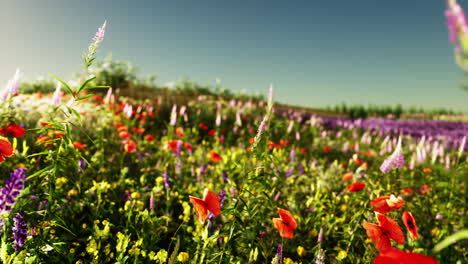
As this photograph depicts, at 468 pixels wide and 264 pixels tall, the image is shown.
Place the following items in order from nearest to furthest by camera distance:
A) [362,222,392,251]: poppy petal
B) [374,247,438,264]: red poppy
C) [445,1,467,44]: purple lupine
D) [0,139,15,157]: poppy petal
Answer: [445,1,467,44]: purple lupine, [374,247,438,264]: red poppy, [362,222,392,251]: poppy petal, [0,139,15,157]: poppy petal

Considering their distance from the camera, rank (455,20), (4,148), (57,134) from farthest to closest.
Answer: (57,134) → (4,148) → (455,20)

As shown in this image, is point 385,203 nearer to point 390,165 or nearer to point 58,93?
point 390,165

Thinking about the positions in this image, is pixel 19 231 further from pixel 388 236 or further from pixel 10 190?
pixel 388 236

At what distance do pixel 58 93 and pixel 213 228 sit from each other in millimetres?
1604

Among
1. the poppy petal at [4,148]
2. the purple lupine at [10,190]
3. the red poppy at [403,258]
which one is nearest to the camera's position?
the red poppy at [403,258]

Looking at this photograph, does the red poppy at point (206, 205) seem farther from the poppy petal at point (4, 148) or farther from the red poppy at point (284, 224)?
the poppy petal at point (4, 148)

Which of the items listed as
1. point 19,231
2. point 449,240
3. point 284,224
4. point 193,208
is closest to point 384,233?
point 284,224

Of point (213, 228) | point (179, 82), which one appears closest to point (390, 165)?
point (213, 228)

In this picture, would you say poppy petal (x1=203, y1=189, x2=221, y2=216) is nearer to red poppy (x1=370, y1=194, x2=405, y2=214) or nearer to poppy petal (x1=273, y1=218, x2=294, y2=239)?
poppy petal (x1=273, y1=218, x2=294, y2=239)

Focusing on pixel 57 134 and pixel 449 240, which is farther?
pixel 57 134

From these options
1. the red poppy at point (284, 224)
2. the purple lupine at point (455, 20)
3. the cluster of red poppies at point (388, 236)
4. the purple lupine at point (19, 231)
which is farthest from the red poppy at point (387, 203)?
the purple lupine at point (19, 231)

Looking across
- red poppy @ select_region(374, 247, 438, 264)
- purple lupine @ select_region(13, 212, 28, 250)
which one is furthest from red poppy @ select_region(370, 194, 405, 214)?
purple lupine @ select_region(13, 212, 28, 250)

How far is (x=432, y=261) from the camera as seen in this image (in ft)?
2.52

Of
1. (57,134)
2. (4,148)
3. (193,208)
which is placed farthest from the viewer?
(193,208)
